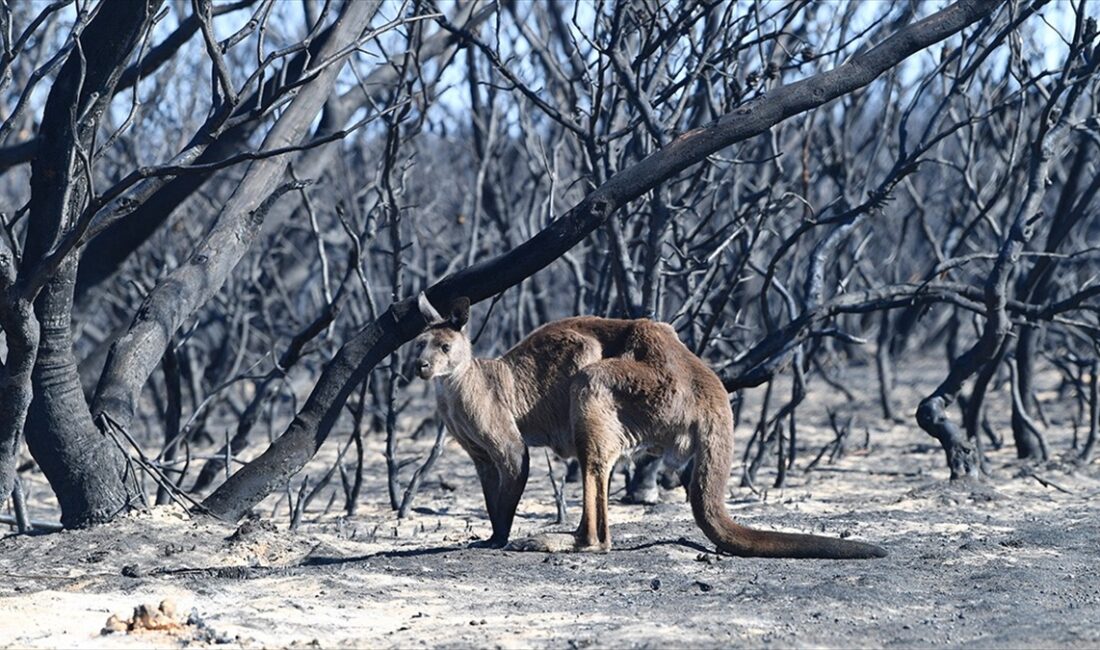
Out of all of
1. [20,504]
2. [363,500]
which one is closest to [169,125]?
[363,500]

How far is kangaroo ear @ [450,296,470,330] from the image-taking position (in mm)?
6785

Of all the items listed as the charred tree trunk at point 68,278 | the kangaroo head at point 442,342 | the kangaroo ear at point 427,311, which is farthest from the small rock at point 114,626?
the kangaroo ear at point 427,311

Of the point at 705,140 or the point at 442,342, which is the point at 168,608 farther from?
the point at 705,140

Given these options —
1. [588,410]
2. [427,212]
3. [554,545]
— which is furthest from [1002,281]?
[427,212]

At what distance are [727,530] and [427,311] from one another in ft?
5.69

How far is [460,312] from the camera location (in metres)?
6.84

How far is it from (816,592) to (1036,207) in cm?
352

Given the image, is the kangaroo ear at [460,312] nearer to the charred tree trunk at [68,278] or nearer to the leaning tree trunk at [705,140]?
the leaning tree trunk at [705,140]

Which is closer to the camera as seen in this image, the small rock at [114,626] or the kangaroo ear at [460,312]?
the small rock at [114,626]

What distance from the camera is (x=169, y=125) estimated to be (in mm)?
14836

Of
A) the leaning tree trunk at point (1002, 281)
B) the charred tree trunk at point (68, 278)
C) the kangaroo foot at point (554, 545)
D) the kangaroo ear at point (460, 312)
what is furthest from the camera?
the leaning tree trunk at point (1002, 281)

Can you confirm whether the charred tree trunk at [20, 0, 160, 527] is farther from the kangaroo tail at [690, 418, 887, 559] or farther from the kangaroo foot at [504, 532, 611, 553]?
the kangaroo tail at [690, 418, 887, 559]

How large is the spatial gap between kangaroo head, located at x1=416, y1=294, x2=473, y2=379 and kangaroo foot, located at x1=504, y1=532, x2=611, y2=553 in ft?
2.88

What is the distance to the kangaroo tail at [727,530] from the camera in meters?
6.41
